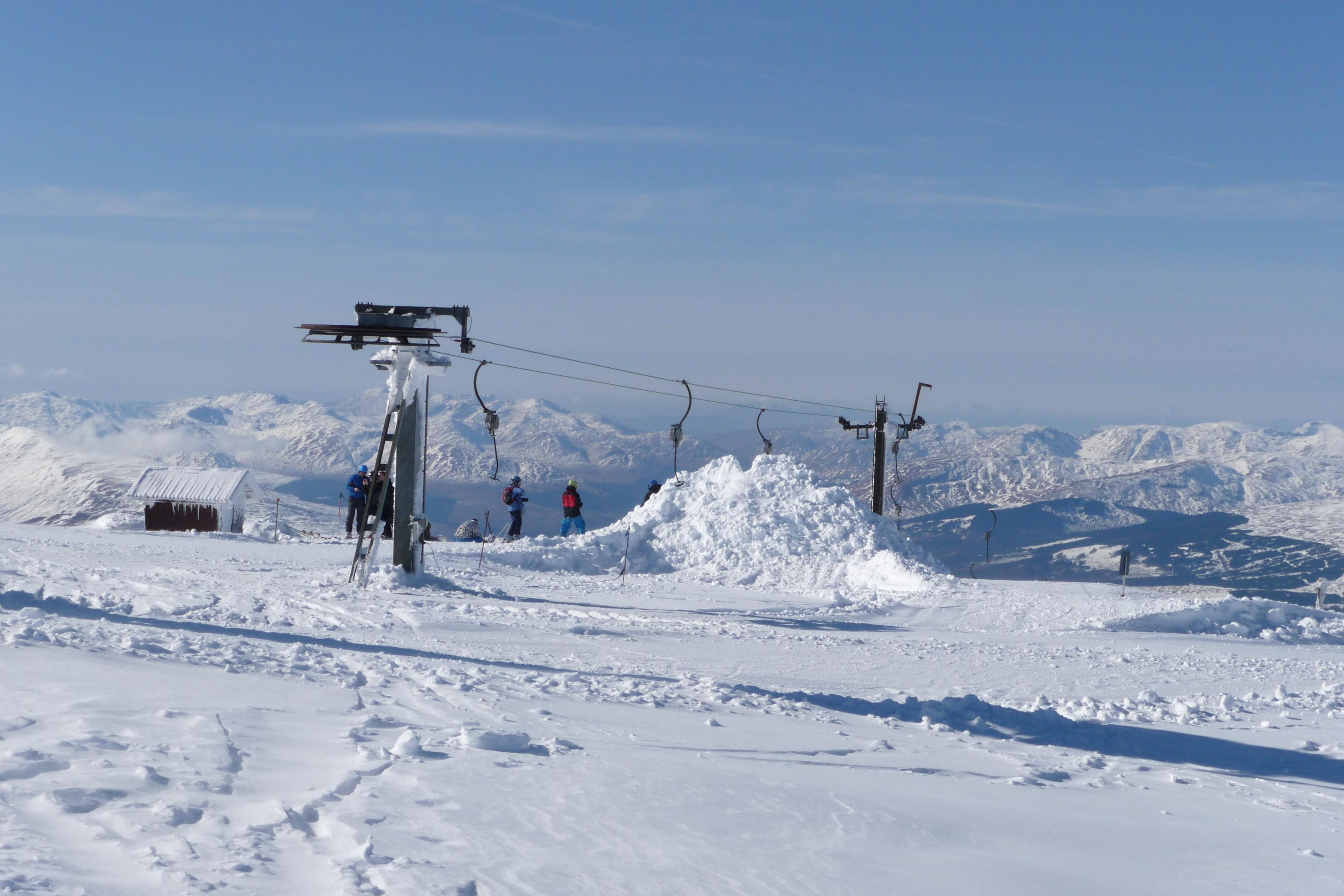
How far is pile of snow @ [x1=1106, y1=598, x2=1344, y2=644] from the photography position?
17.7 meters

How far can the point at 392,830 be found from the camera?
179 inches

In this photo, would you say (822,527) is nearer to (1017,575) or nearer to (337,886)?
(337,886)

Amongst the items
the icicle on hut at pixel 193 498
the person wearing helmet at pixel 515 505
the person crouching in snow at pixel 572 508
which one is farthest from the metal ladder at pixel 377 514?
the icicle on hut at pixel 193 498

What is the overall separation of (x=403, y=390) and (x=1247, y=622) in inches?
587

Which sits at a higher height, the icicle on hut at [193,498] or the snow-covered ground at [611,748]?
the snow-covered ground at [611,748]

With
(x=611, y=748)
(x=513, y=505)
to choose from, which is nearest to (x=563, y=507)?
(x=513, y=505)

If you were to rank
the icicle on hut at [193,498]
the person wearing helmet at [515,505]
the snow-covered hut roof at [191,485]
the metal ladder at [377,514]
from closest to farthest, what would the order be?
the metal ladder at [377,514]
the person wearing helmet at [515,505]
the icicle on hut at [193,498]
the snow-covered hut roof at [191,485]

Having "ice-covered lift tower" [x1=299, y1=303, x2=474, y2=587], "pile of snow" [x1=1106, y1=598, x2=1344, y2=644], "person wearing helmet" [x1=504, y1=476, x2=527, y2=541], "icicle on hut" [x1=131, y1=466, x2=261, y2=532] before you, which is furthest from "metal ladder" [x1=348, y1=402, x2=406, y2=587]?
"icicle on hut" [x1=131, y1=466, x2=261, y2=532]

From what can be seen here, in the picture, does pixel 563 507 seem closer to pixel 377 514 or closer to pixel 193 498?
pixel 377 514

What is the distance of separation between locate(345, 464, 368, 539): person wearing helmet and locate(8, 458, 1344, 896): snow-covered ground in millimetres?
7206

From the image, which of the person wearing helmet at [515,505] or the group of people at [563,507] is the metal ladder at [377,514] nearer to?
the group of people at [563,507]

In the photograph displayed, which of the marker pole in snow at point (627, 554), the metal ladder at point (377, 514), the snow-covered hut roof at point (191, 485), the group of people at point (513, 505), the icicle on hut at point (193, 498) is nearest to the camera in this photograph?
the metal ladder at point (377, 514)

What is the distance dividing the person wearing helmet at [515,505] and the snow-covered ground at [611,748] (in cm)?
1002

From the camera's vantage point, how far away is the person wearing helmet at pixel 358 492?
23.8m
